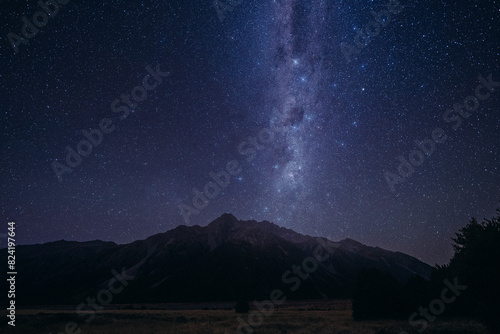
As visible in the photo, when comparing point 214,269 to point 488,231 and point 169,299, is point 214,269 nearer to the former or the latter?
point 169,299

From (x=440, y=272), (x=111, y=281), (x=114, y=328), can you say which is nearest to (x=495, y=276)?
(x=440, y=272)

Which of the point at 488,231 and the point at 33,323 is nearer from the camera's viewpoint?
the point at 488,231

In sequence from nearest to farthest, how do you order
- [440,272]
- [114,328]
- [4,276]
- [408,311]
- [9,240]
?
1. [9,240]
2. [114,328]
3. [408,311]
4. [440,272]
5. [4,276]

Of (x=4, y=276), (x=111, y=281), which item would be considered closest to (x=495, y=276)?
(x=111, y=281)

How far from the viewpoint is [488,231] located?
1522 cm

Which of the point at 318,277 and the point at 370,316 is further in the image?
the point at 318,277

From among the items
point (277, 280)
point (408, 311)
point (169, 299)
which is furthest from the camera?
point (277, 280)

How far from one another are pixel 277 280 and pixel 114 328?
150 meters

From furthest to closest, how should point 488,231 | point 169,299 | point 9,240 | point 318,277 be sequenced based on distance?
1. point 318,277
2. point 169,299
3. point 9,240
4. point 488,231

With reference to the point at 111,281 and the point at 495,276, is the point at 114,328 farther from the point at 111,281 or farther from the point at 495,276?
the point at 111,281

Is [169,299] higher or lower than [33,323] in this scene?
higher

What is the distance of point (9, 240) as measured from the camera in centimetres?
1983

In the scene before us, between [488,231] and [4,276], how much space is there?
280m

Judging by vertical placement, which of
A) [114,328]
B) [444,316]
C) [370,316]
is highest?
[114,328]
